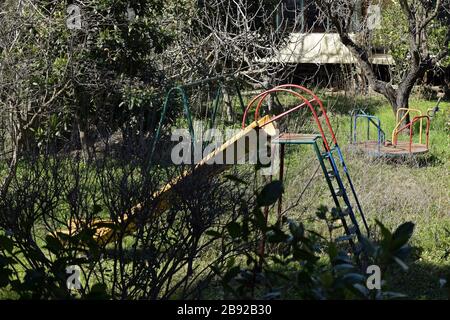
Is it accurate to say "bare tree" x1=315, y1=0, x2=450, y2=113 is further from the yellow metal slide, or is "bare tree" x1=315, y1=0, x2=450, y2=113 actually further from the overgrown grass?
the yellow metal slide

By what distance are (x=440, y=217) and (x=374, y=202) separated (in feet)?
2.16

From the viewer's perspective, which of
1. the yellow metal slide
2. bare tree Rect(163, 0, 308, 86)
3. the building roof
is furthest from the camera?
the building roof

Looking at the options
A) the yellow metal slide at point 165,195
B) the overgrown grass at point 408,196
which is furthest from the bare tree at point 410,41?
the yellow metal slide at point 165,195

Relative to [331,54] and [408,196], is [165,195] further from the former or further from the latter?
[331,54]

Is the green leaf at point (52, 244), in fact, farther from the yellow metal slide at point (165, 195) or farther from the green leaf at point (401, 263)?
the green leaf at point (401, 263)

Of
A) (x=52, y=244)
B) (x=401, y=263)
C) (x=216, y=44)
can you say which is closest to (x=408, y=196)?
(x=216, y=44)

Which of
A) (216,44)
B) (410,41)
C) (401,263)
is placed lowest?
(401,263)

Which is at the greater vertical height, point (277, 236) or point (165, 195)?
point (165, 195)

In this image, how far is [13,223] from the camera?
3.88m

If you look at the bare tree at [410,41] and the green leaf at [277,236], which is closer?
the green leaf at [277,236]

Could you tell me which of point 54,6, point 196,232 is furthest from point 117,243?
point 54,6

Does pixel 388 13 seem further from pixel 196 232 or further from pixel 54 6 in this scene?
pixel 196 232

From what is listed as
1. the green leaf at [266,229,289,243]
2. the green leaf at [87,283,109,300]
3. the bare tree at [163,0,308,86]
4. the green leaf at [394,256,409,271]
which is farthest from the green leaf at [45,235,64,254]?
the bare tree at [163,0,308,86]

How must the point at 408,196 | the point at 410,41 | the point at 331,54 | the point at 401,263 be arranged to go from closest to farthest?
the point at 401,263 → the point at 408,196 → the point at 410,41 → the point at 331,54
